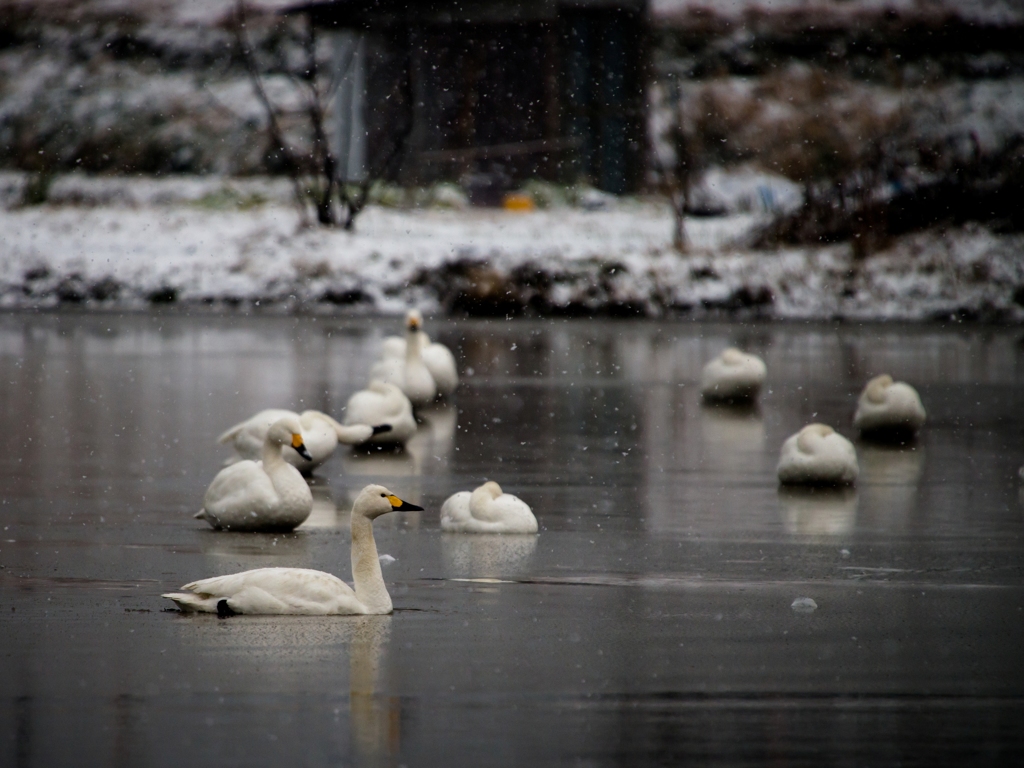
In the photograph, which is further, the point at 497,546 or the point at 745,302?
the point at 745,302

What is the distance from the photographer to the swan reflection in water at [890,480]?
40.7ft

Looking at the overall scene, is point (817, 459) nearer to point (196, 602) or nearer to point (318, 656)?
point (196, 602)

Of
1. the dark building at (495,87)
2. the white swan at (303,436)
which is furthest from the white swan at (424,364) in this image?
the dark building at (495,87)

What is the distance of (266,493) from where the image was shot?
1094cm

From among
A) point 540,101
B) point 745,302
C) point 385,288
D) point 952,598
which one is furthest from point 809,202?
point 952,598

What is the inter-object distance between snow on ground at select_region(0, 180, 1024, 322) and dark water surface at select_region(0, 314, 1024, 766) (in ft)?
43.8

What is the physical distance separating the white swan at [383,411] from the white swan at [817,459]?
3715 millimetres

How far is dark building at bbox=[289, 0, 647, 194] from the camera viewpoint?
148 feet

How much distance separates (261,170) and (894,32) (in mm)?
21038

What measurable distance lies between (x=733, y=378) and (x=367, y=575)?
1124cm

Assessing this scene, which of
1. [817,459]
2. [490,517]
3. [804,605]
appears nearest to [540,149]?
[817,459]

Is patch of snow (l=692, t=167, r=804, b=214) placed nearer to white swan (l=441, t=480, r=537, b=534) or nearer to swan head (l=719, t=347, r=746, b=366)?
swan head (l=719, t=347, r=746, b=366)

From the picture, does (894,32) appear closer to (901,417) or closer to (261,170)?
(261,170)

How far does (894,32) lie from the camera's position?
56.2 meters
